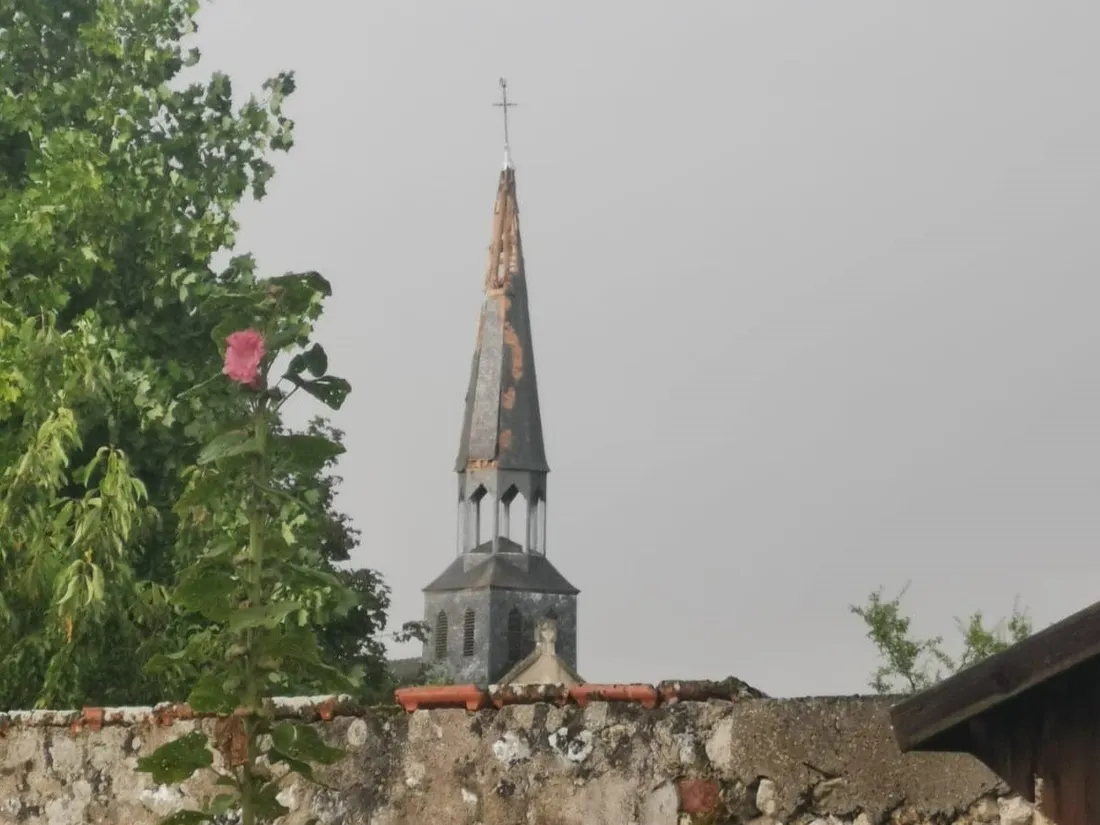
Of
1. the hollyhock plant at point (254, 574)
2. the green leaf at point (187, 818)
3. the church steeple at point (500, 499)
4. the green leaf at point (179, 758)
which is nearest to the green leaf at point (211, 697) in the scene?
the hollyhock plant at point (254, 574)

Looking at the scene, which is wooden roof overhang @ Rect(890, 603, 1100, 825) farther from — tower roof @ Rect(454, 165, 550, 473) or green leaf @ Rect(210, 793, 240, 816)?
tower roof @ Rect(454, 165, 550, 473)

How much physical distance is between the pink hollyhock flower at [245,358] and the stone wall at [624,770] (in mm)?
1448

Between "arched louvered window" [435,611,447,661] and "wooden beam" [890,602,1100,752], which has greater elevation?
"arched louvered window" [435,611,447,661]

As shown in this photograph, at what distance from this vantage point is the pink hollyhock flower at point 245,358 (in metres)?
4.41

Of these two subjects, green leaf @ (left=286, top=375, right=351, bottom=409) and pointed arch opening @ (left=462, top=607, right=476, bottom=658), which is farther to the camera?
pointed arch opening @ (left=462, top=607, right=476, bottom=658)

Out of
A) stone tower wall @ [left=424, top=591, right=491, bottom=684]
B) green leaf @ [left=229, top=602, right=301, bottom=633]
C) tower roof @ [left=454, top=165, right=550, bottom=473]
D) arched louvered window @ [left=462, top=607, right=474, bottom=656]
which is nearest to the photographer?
green leaf @ [left=229, top=602, right=301, bottom=633]

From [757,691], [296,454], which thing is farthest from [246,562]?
[757,691]

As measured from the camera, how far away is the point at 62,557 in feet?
35.4

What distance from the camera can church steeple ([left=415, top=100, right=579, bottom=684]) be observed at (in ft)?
167

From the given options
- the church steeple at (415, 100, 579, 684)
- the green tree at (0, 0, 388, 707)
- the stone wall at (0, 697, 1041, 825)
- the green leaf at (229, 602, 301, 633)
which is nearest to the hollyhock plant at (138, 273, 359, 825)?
the green leaf at (229, 602, 301, 633)

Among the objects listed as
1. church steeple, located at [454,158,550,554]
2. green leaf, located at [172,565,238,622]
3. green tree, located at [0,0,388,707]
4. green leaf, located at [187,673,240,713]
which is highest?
church steeple, located at [454,158,550,554]

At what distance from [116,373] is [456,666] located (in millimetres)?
44278

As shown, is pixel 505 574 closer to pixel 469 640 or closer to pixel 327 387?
pixel 469 640

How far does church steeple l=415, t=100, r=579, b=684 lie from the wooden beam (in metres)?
46.8
